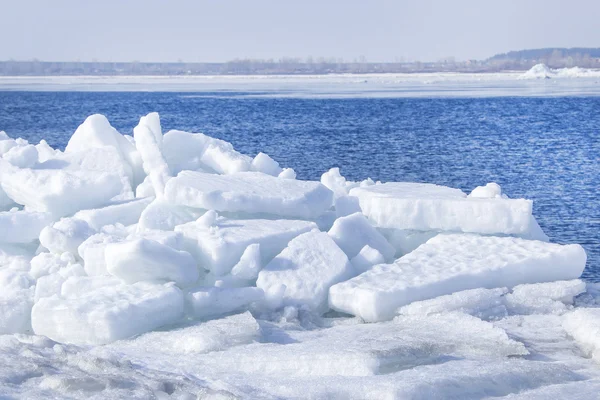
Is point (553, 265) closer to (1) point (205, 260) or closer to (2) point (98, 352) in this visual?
(1) point (205, 260)

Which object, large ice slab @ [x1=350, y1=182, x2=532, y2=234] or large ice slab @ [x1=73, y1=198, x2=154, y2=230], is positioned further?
large ice slab @ [x1=73, y1=198, x2=154, y2=230]

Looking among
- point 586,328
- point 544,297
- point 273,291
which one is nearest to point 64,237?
point 273,291

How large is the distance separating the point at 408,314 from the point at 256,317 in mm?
1249

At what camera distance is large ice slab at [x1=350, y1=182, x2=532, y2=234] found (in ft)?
27.1

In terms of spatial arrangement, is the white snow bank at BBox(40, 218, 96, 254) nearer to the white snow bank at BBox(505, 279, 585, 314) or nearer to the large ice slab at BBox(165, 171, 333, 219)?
the large ice slab at BBox(165, 171, 333, 219)

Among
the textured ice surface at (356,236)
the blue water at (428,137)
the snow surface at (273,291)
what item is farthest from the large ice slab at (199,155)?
the blue water at (428,137)

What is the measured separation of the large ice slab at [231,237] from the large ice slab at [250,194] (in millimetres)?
184

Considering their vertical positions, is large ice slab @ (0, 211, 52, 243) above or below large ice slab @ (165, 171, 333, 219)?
below

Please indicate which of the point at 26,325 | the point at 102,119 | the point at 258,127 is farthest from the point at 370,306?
the point at 258,127

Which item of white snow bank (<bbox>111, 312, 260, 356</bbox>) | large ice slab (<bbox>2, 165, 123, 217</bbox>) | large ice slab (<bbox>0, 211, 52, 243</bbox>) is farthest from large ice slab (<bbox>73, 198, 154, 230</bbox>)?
white snow bank (<bbox>111, 312, 260, 356</bbox>)

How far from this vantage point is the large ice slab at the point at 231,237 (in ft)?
24.0

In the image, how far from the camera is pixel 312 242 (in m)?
7.68

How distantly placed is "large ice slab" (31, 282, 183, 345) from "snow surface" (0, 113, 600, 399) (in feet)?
0.05

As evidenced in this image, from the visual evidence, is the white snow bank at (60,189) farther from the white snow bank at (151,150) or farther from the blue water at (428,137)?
the blue water at (428,137)
